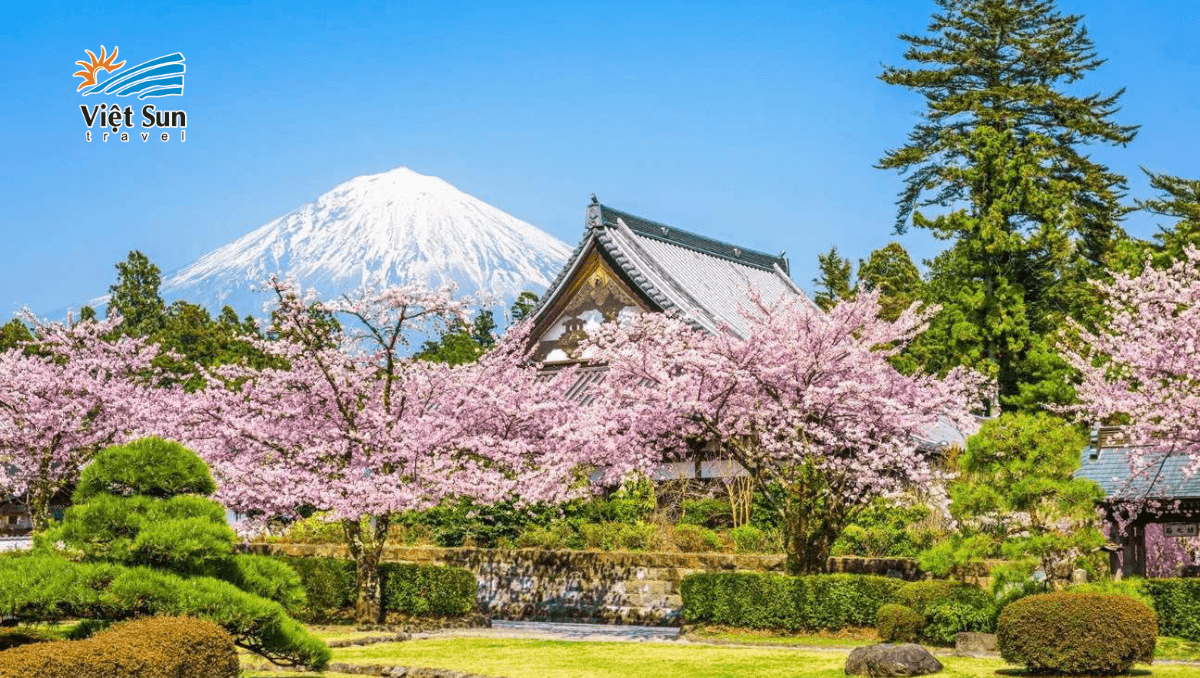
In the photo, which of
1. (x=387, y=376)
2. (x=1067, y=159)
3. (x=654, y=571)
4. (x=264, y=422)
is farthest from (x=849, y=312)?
(x=1067, y=159)

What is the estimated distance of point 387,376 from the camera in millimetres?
23672

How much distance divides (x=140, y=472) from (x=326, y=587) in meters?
11.3

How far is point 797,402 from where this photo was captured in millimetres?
22141

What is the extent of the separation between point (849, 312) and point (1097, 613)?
25.9 ft

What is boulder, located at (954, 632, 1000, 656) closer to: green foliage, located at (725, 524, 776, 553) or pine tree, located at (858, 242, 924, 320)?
green foliage, located at (725, 524, 776, 553)

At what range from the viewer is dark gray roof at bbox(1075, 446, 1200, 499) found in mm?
22703

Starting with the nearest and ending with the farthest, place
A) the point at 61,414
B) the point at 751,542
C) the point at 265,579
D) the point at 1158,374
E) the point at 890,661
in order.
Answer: the point at 265,579 < the point at 890,661 < the point at 1158,374 < the point at 751,542 < the point at 61,414

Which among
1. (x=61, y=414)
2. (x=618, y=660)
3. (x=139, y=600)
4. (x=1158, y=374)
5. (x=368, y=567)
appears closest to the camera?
(x=139, y=600)

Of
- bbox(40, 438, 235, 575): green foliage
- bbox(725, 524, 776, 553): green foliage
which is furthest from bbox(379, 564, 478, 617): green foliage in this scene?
bbox(40, 438, 235, 575): green foliage

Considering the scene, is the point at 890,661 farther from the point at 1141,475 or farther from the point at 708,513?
the point at 708,513

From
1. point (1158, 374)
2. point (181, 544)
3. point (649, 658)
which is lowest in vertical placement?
point (649, 658)

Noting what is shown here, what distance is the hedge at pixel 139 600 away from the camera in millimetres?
12148

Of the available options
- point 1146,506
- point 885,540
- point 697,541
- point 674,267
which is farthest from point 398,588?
point 674,267

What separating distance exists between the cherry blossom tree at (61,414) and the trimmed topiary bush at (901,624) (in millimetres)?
17225
